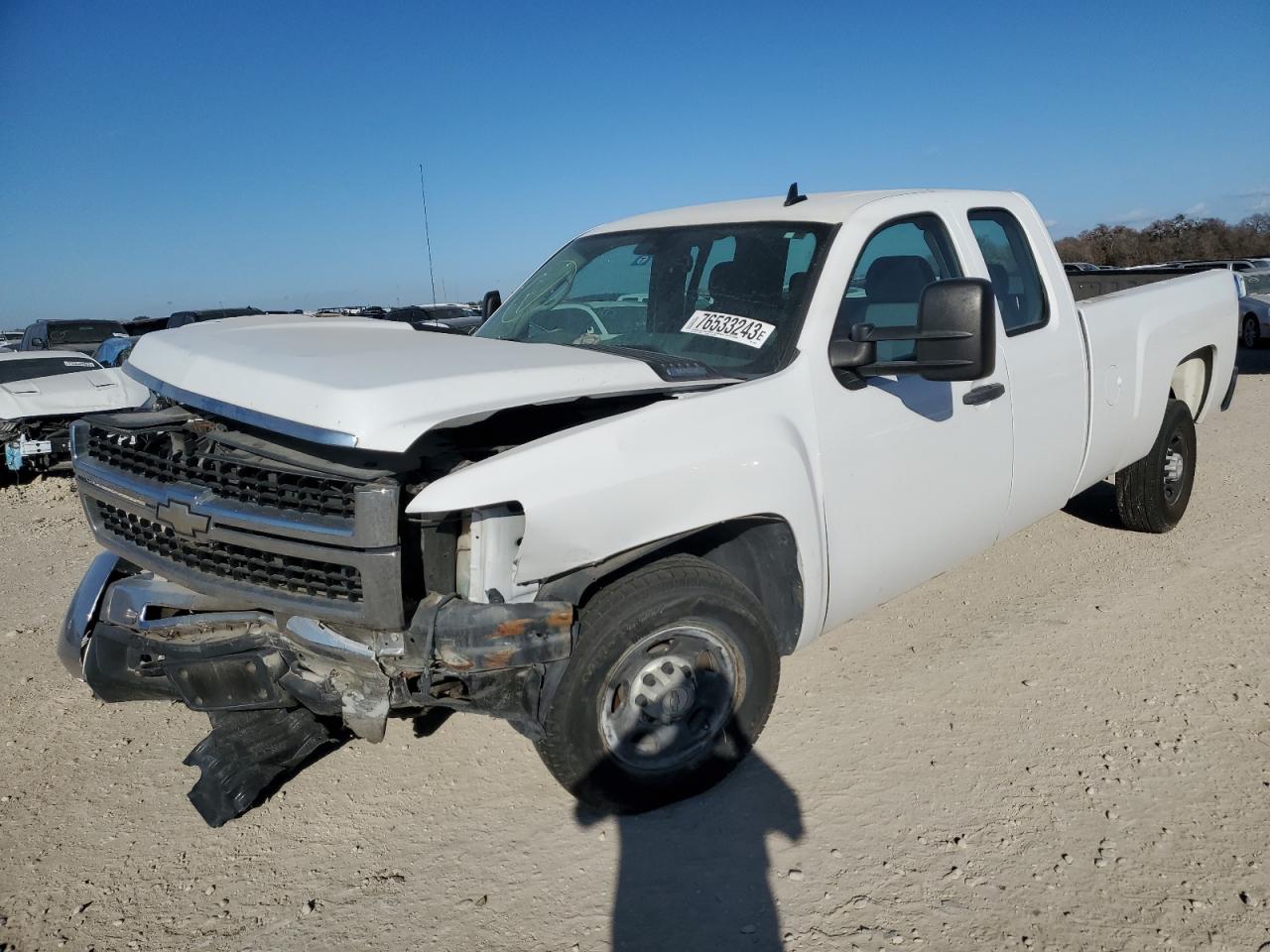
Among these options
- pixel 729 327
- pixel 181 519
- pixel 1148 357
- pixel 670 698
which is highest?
pixel 729 327

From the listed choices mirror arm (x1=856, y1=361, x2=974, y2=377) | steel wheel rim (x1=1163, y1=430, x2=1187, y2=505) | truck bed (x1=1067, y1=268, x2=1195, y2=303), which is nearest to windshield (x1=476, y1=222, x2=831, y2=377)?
mirror arm (x1=856, y1=361, x2=974, y2=377)

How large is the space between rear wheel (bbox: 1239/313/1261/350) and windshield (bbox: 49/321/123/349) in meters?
21.6

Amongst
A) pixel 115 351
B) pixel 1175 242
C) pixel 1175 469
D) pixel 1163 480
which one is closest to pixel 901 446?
pixel 1163 480

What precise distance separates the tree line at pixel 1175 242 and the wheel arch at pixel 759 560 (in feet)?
163

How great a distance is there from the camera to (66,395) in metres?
9.48

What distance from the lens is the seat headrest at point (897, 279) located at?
3.76m

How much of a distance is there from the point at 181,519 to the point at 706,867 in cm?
188

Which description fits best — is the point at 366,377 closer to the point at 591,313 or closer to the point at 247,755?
the point at 247,755

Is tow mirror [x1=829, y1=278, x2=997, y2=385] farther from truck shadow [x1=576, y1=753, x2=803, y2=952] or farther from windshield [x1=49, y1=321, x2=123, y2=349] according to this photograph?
windshield [x1=49, y1=321, x2=123, y2=349]

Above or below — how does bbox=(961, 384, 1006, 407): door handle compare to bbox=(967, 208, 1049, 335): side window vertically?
below

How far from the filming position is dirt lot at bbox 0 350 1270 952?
260 centimetres

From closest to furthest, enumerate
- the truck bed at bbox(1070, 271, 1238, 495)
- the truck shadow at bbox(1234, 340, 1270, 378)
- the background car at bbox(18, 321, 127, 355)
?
the truck bed at bbox(1070, 271, 1238, 495)
the truck shadow at bbox(1234, 340, 1270, 378)
the background car at bbox(18, 321, 127, 355)

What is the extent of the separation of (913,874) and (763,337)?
1824 millimetres

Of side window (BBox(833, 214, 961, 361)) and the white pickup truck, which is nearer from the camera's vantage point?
the white pickup truck
